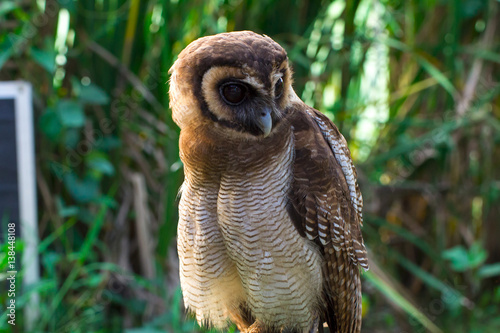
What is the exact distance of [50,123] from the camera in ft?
7.27

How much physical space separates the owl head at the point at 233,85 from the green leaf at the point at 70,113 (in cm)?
98

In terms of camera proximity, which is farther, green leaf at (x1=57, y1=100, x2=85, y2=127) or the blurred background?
the blurred background

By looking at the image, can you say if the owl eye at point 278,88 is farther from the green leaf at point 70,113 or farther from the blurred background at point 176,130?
the green leaf at point 70,113

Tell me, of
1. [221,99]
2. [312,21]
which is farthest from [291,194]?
[312,21]

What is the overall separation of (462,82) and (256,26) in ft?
3.88

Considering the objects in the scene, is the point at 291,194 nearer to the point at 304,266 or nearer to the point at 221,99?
the point at 304,266

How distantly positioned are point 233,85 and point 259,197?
11.3 inches

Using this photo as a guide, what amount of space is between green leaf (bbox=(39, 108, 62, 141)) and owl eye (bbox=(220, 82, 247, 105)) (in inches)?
49.3

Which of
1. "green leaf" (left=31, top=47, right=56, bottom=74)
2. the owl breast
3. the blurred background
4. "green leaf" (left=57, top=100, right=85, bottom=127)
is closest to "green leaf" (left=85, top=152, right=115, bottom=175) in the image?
the blurred background

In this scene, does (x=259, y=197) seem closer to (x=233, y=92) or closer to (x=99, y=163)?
(x=233, y=92)

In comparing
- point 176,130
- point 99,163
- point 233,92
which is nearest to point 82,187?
point 99,163

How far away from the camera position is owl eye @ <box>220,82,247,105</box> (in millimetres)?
1161

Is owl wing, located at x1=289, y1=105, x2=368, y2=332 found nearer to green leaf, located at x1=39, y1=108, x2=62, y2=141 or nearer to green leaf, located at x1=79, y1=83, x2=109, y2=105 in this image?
green leaf, located at x1=79, y1=83, x2=109, y2=105

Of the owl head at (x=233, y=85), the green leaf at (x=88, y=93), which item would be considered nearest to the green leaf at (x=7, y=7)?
the green leaf at (x=88, y=93)
